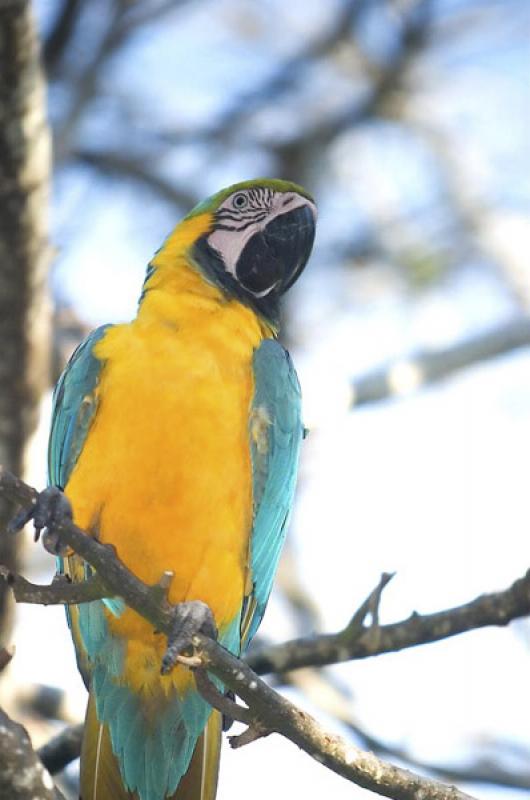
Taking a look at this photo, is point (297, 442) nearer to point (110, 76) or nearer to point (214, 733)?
point (214, 733)

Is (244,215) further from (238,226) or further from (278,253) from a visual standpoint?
(278,253)

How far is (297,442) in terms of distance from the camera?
129 inches

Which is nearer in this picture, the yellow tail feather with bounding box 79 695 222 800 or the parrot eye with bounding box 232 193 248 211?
the yellow tail feather with bounding box 79 695 222 800

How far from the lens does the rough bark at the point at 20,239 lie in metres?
3.69

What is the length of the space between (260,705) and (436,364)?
298cm

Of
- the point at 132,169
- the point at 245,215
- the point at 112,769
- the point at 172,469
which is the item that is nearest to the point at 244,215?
the point at 245,215

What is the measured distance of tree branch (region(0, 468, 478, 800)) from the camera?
2.36 metres

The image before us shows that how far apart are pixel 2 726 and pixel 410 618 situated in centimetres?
127

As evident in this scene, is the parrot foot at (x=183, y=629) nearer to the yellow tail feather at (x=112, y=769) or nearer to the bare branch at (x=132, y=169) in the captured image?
the yellow tail feather at (x=112, y=769)

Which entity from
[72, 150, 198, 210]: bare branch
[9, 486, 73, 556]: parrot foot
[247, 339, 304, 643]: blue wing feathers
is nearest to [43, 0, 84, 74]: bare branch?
[72, 150, 198, 210]: bare branch

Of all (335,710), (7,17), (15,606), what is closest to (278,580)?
(335,710)

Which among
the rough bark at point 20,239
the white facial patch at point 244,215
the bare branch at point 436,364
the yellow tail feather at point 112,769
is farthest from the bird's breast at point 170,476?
the bare branch at point 436,364

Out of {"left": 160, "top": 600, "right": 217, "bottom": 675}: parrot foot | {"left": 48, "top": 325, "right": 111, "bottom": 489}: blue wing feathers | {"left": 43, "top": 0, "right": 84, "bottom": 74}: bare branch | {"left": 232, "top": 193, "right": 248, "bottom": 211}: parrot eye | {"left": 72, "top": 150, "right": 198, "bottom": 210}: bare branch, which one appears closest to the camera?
{"left": 160, "top": 600, "right": 217, "bottom": 675}: parrot foot

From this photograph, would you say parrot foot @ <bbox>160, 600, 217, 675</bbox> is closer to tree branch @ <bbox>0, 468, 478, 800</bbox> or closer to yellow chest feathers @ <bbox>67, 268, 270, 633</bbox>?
tree branch @ <bbox>0, 468, 478, 800</bbox>
